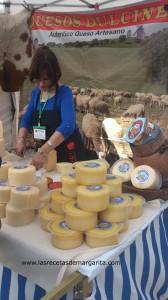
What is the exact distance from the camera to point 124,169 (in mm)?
1489

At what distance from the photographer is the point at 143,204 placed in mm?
1330

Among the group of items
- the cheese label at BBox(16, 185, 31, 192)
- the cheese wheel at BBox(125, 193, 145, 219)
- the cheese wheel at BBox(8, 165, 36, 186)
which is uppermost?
the cheese wheel at BBox(8, 165, 36, 186)

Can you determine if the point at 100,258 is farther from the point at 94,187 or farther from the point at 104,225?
the point at 94,187

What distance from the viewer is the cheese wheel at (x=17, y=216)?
1.14m

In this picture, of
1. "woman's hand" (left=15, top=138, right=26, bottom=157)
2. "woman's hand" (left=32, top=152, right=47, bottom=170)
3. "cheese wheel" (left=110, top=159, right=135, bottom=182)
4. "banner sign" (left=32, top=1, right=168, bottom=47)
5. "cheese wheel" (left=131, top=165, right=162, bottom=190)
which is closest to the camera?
"cheese wheel" (left=131, top=165, right=162, bottom=190)

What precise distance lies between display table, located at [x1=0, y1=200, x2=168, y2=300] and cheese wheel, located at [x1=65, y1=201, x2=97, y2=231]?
0.23 feet

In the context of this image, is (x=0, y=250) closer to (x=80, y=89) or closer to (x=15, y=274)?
(x=15, y=274)

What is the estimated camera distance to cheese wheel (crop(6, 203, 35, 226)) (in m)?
1.14

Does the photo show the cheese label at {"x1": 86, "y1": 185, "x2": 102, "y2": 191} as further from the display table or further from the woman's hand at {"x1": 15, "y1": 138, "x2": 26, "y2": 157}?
the woman's hand at {"x1": 15, "y1": 138, "x2": 26, "y2": 157}

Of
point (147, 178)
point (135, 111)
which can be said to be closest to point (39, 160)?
point (147, 178)

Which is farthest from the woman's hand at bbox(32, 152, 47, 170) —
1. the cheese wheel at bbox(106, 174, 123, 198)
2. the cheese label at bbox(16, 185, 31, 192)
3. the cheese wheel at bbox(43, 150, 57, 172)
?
the cheese wheel at bbox(106, 174, 123, 198)

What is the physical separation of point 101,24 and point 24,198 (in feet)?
7.16

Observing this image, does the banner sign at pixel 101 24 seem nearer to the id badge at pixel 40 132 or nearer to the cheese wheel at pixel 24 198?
the id badge at pixel 40 132

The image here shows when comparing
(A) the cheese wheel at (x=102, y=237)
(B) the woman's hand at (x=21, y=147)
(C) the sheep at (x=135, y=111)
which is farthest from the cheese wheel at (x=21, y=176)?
(C) the sheep at (x=135, y=111)
